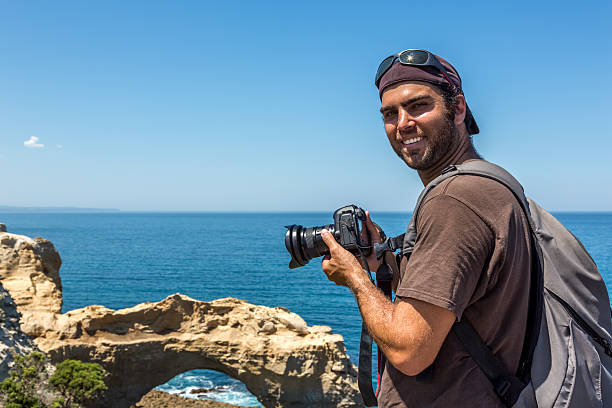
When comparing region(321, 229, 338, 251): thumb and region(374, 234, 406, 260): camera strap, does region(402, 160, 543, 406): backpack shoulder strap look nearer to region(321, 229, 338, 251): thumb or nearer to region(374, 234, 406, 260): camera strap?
region(374, 234, 406, 260): camera strap

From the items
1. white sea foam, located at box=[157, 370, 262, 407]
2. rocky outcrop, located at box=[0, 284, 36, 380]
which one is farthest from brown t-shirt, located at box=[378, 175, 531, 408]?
white sea foam, located at box=[157, 370, 262, 407]

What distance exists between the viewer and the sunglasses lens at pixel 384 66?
2471 mm

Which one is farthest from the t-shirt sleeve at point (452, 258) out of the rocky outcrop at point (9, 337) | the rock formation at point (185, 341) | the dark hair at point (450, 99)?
the rock formation at point (185, 341)

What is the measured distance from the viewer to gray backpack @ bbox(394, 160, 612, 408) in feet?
5.87

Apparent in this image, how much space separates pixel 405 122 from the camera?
90.0 inches

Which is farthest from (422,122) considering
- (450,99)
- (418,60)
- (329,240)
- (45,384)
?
(45,384)

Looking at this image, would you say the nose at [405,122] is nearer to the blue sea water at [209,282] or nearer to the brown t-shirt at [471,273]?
the brown t-shirt at [471,273]

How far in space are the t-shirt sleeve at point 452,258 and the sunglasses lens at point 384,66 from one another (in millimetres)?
930

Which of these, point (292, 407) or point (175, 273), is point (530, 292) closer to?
point (292, 407)

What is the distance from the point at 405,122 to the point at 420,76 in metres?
0.22

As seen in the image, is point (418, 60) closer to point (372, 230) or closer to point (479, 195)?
point (479, 195)

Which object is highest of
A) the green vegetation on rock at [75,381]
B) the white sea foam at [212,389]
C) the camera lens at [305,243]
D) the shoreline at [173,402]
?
the camera lens at [305,243]

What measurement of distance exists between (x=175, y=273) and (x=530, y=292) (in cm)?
6534

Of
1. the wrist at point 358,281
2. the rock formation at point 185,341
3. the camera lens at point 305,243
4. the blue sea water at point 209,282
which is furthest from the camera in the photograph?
the blue sea water at point 209,282
